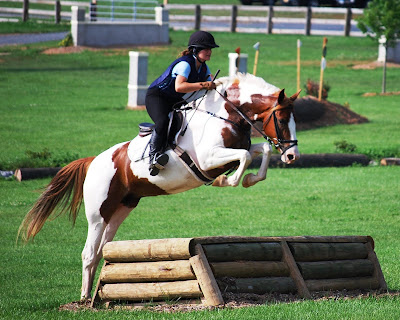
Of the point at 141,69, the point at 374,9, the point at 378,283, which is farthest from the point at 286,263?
the point at 374,9

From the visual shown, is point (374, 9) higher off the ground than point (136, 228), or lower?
higher

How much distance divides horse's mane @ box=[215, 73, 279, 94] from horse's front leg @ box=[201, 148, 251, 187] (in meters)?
0.82

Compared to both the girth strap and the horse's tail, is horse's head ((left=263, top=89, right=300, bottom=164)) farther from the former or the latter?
the horse's tail

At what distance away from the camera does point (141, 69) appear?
87.9 ft

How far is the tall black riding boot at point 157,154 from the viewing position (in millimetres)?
8570

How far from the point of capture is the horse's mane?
28.1ft

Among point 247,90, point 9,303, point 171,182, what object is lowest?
point 9,303

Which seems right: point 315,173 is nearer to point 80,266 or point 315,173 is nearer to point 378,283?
point 80,266

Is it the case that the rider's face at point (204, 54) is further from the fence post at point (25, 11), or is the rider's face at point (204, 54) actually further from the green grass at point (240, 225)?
the fence post at point (25, 11)

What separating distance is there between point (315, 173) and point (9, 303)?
11713mm

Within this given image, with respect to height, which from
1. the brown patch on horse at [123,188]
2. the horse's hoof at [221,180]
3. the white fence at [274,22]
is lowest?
the white fence at [274,22]

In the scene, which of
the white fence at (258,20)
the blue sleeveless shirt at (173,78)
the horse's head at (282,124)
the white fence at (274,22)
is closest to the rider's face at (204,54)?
the blue sleeveless shirt at (173,78)

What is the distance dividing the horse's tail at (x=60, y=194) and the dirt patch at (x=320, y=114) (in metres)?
15.8

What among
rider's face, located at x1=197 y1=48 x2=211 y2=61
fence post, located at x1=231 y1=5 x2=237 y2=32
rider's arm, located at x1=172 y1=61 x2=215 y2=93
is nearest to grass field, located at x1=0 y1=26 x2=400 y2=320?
rider's arm, located at x1=172 y1=61 x2=215 y2=93
